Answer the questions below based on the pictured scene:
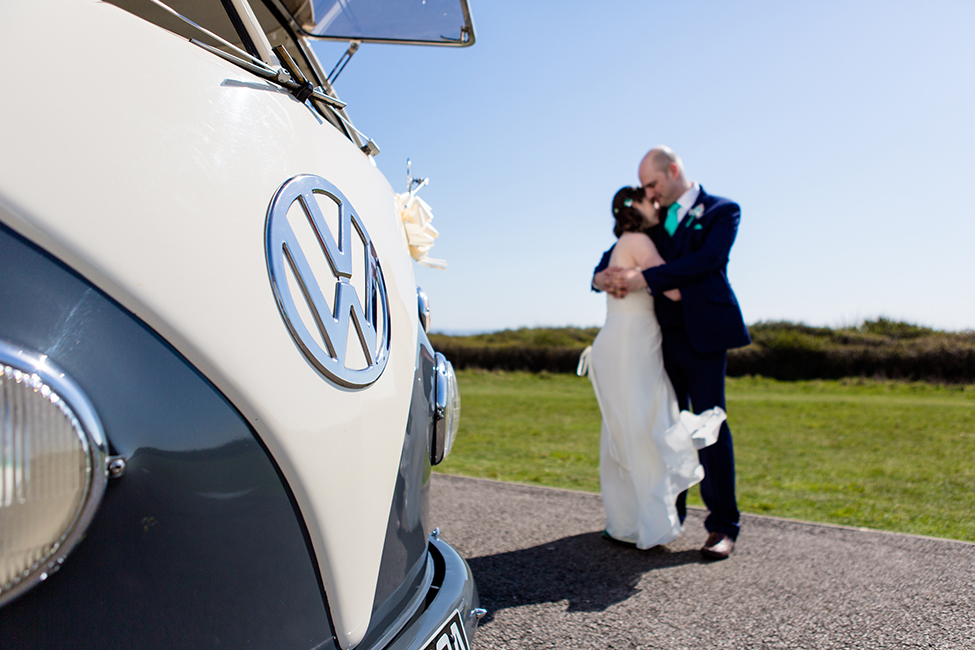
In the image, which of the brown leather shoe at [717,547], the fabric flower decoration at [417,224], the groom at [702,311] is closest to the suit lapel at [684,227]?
the groom at [702,311]

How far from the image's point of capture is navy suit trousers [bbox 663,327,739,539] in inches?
117

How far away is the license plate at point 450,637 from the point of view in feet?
3.51

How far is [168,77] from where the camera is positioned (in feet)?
2.84

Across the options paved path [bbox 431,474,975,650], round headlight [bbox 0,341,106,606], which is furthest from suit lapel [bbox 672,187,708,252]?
round headlight [bbox 0,341,106,606]

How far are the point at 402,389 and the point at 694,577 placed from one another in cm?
207

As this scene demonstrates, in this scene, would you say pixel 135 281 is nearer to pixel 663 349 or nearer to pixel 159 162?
pixel 159 162

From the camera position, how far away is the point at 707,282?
3057mm

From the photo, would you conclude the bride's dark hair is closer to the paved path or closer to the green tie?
the green tie

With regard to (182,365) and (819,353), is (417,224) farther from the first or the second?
(819,353)

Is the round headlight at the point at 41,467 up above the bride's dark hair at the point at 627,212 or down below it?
below

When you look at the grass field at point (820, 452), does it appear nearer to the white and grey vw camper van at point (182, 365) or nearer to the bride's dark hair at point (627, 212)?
the bride's dark hair at point (627, 212)

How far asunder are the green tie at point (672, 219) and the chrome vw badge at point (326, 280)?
2.50 metres

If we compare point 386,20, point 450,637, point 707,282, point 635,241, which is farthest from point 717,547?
point 386,20

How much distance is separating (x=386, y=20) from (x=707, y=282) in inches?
75.9
